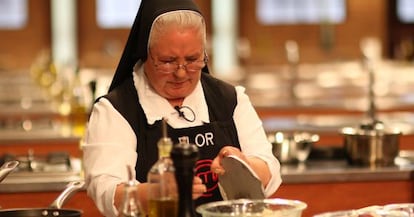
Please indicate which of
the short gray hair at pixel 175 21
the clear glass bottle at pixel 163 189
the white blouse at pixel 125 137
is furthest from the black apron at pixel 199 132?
the clear glass bottle at pixel 163 189

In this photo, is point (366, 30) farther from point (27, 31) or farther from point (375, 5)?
point (27, 31)

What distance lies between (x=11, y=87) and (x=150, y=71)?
7211mm

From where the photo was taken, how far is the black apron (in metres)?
3.20

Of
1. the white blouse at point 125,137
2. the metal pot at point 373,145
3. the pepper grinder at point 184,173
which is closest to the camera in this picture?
the pepper grinder at point 184,173

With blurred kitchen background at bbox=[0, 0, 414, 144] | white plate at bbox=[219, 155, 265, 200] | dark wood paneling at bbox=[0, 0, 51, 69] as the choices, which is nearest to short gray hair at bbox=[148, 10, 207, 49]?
white plate at bbox=[219, 155, 265, 200]

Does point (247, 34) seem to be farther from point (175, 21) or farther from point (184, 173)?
point (184, 173)

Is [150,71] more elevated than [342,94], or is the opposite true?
[150,71]

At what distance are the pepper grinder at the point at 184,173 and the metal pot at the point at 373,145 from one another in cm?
233

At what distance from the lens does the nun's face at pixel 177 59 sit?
307 centimetres

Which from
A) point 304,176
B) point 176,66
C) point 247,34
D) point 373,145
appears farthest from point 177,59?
point 247,34

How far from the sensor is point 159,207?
260 cm

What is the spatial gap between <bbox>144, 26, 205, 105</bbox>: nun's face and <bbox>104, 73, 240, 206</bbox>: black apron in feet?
0.39

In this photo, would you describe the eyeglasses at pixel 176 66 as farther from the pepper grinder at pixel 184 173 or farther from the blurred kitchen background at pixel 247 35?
the blurred kitchen background at pixel 247 35

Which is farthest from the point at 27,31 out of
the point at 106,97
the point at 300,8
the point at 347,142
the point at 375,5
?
the point at 106,97
